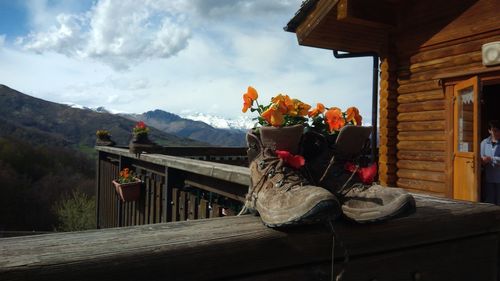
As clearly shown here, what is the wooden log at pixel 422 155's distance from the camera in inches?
217

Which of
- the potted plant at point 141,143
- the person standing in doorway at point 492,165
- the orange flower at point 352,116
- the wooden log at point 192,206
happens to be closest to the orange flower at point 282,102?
the orange flower at point 352,116

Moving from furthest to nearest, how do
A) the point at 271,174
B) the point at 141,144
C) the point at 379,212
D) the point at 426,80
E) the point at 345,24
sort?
the point at 345,24, the point at 426,80, the point at 141,144, the point at 271,174, the point at 379,212

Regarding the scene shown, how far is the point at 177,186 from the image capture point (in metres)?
3.73

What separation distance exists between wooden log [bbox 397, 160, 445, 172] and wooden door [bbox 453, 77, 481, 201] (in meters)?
0.30

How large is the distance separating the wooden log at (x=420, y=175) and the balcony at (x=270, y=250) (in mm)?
4080

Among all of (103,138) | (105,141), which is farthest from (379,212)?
(103,138)

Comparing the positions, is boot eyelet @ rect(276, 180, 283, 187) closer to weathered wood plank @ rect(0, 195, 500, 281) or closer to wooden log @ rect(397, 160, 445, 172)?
weathered wood plank @ rect(0, 195, 500, 281)

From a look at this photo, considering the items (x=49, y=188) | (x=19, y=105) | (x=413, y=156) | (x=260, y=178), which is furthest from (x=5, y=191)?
(x=19, y=105)

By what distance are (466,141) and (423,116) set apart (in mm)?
775

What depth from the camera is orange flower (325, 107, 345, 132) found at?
57.4 inches

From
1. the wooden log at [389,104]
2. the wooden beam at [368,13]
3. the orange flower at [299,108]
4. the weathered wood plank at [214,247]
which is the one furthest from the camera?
the wooden log at [389,104]

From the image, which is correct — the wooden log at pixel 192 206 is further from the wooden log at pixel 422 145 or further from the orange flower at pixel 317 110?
the wooden log at pixel 422 145

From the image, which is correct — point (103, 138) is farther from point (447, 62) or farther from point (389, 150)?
point (447, 62)

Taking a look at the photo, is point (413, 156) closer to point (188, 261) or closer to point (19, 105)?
point (188, 261)
